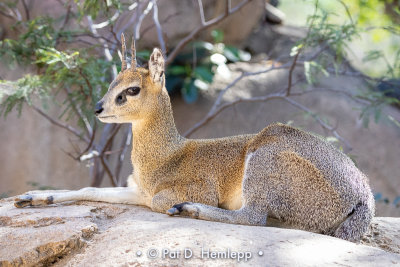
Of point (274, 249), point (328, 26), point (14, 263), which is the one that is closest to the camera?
point (274, 249)

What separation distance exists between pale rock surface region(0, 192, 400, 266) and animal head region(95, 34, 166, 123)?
108 centimetres

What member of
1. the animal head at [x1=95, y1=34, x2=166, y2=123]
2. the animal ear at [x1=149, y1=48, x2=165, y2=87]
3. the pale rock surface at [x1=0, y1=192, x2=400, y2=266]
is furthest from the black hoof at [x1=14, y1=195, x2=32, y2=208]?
the animal ear at [x1=149, y1=48, x2=165, y2=87]

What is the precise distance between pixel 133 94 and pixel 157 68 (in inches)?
15.4

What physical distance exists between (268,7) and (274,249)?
12847 millimetres

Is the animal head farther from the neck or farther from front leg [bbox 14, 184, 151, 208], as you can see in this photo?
front leg [bbox 14, 184, 151, 208]

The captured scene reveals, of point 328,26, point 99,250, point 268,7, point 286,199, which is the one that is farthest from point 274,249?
point 268,7

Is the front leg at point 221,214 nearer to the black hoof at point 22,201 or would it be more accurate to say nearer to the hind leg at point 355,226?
the hind leg at point 355,226

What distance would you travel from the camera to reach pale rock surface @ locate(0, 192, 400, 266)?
13.5 feet

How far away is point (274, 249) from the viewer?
4270 millimetres

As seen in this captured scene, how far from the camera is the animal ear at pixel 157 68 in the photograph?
5.83 metres

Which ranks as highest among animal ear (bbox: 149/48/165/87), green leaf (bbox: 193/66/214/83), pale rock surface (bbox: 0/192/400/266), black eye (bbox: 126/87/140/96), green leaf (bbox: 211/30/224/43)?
green leaf (bbox: 211/30/224/43)

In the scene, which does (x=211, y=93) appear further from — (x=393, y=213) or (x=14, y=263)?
(x=14, y=263)

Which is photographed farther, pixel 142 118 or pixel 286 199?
pixel 142 118

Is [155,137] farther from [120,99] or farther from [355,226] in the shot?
[355,226]
